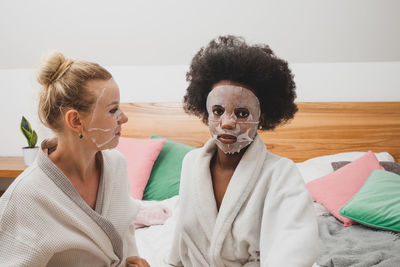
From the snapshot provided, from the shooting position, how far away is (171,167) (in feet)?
6.55

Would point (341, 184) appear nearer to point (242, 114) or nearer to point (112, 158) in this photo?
point (242, 114)

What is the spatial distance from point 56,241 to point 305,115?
185 cm

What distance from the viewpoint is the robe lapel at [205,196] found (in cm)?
93

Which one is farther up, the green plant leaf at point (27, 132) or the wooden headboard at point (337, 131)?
the wooden headboard at point (337, 131)

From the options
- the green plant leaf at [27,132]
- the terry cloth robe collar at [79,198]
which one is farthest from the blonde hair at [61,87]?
the green plant leaf at [27,132]

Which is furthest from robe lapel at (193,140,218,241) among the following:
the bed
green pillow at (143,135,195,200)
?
green pillow at (143,135,195,200)

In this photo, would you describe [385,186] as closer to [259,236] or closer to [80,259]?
[259,236]

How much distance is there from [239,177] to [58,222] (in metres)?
0.51

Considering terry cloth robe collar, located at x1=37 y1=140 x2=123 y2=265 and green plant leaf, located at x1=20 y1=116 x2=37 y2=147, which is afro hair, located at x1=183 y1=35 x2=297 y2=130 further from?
green plant leaf, located at x1=20 y1=116 x2=37 y2=147

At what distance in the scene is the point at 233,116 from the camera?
36.4 inches

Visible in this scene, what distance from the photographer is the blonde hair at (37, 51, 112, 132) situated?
893mm

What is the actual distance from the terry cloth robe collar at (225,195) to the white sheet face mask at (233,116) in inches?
2.0

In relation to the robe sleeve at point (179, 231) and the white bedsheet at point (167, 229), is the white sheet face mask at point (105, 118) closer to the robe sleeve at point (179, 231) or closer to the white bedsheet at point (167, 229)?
the robe sleeve at point (179, 231)

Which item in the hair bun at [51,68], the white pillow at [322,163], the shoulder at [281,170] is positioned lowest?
the white pillow at [322,163]
